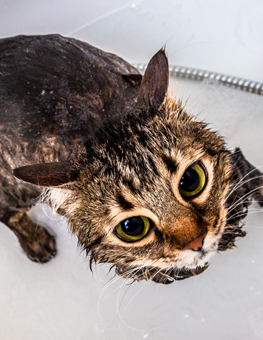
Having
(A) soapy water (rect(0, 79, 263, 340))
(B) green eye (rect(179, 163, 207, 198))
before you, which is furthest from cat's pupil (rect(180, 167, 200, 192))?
(A) soapy water (rect(0, 79, 263, 340))

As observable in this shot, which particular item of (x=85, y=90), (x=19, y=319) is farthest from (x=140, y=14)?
(x=19, y=319)

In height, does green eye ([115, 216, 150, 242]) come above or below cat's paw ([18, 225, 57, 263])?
above

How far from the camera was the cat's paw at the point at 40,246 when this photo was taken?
2.59 meters

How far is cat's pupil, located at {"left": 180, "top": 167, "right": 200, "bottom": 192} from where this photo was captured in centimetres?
139

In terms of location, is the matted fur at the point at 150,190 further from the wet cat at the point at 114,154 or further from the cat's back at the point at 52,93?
the cat's back at the point at 52,93

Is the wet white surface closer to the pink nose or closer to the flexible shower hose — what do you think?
the flexible shower hose

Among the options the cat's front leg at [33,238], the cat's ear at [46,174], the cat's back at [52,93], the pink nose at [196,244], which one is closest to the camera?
the cat's ear at [46,174]

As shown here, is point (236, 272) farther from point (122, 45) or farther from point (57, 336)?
point (122, 45)

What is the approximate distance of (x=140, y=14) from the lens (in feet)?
10.8

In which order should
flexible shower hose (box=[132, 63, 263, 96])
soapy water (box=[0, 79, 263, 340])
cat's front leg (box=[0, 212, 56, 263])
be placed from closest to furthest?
soapy water (box=[0, 79, 263, 340]) → cat's front leg (box=[0, 212, 56, 263]) → flexible shower hose (box=[132, 63, 263, 96])

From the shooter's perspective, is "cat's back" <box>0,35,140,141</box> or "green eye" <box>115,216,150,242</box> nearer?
"green eye" <box>115,216,150,242</box>

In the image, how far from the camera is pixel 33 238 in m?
2.58

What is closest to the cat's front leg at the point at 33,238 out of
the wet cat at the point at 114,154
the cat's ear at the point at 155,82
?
the wet cat at the point at 114,154

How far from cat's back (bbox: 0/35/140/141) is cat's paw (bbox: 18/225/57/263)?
106cm
